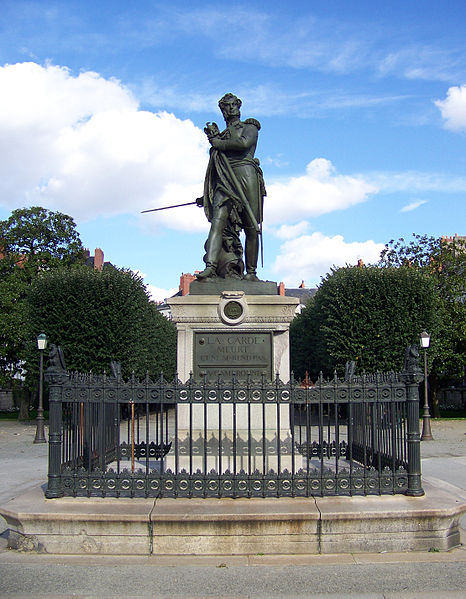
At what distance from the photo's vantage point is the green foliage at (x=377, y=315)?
93.9ft

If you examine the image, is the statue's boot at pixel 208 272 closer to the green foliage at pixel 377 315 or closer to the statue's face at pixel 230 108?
the statue's face at pixel 230 108

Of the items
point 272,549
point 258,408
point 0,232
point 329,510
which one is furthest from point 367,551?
point 0,232

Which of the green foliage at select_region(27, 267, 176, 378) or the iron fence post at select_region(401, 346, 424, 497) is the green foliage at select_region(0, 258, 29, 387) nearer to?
the green foliage at select_region(27, 267, 176, 378)

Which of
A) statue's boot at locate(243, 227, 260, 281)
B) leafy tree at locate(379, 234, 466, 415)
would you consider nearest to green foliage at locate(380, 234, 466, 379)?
leafy tree at locate(379, 234, 466, 415)

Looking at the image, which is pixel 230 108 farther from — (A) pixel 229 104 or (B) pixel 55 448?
(B) pixel 55 448

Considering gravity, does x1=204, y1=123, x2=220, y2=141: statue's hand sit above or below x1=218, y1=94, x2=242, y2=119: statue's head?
below

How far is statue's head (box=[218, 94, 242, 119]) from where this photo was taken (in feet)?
30.7

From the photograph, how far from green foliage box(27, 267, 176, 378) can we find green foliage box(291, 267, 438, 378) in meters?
9.44

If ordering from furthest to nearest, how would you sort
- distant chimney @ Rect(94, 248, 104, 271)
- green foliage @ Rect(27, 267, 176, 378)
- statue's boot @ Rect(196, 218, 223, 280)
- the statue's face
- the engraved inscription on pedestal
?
distant chimney @ Rect(94, 248, 104, 271) → green foliage @ Rect(27, 267, 176, 378) → the statue's face → statue's boot @ Rect(196, 218, 223, 280) → the engraved inscription on pedestal

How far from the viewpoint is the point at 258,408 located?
826 cm

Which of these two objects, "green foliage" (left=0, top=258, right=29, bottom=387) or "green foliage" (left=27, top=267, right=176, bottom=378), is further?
"green foliage" (left=0, top=258, right=29, bottom=387)

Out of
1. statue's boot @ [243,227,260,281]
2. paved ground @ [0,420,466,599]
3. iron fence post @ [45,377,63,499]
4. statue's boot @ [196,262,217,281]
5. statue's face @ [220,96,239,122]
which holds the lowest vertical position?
paved ground @ [0,420,466,599]

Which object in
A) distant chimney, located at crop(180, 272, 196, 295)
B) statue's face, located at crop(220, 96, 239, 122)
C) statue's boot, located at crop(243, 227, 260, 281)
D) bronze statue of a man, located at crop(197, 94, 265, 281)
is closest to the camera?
bronze statue of a man, located at crop(197, 94, 265, 281)

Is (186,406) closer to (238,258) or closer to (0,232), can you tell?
(238,258)
